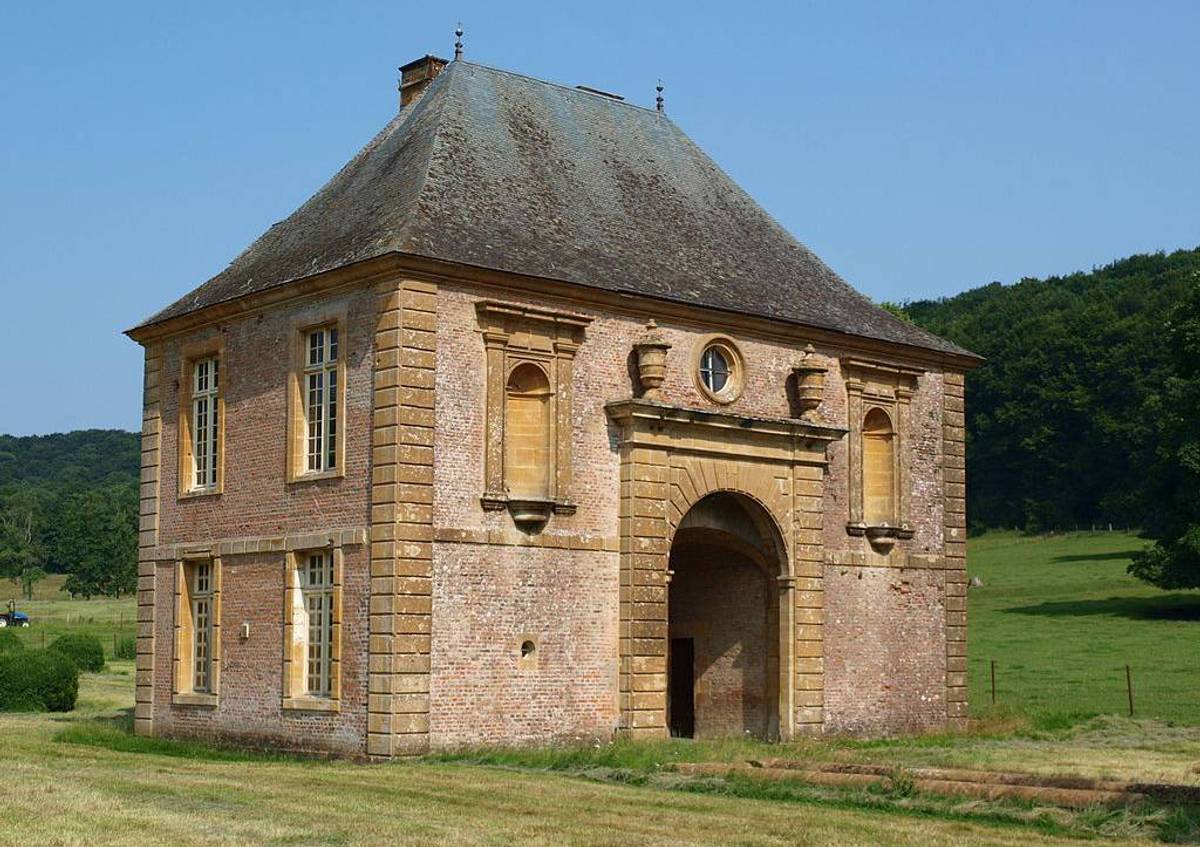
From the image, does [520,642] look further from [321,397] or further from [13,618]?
[13,618]

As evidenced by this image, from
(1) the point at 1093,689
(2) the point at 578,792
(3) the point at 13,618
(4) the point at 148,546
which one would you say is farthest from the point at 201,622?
(3) the point at 13,618

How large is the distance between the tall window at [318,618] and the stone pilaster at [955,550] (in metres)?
11.7

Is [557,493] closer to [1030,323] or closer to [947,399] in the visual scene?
[947,399]

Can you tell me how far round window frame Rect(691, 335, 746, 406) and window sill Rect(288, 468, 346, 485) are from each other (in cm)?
589

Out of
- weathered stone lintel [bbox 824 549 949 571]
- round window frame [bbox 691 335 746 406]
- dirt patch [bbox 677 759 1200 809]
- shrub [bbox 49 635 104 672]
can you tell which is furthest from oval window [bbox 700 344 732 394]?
shrub [bbox 49 635 104 672]

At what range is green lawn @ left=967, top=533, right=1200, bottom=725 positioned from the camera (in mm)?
39812

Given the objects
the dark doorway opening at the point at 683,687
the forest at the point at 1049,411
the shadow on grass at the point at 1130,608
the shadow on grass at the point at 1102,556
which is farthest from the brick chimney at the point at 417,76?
the shadow on grass at the point at 1102,556

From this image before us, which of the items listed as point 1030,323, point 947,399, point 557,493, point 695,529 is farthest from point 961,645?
point 1030,323

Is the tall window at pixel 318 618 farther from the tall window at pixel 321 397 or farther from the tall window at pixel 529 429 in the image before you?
the tall window at pixel 529 429

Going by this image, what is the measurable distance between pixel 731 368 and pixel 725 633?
4.51m

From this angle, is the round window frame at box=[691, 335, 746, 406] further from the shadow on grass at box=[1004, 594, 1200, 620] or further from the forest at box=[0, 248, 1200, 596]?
the forest at box=[0, 248, 1200, 596]

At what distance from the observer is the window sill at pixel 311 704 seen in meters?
24.3

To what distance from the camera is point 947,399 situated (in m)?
32.0

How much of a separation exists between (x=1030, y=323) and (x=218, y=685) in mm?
87093
